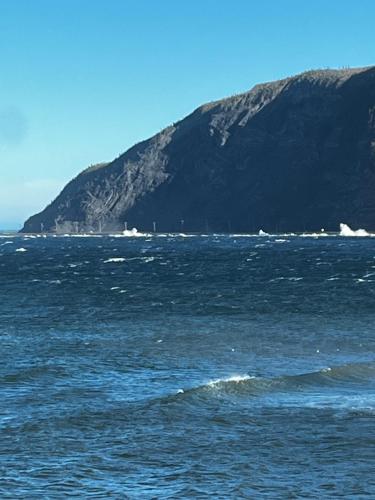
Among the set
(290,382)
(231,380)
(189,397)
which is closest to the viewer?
(189,397)

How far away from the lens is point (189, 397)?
3175cm

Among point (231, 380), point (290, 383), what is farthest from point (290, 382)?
point (231, 380)

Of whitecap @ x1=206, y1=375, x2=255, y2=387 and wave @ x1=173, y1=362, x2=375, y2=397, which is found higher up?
whitecap @ x1=206, y1=375, x2=255, y2=387

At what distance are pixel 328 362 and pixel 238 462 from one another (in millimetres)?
17624

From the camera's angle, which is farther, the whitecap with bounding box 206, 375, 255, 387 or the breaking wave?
the whitecap with bounding box 206, 375, 255, 387

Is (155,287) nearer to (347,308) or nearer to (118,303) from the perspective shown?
(118,303)

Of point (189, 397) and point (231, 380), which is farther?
point (231, 380)

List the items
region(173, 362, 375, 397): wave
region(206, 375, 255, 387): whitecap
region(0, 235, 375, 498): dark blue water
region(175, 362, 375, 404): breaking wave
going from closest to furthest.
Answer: region(0, 235, 375, 498): dark blue water → region(175, 362, 375, 404): breaking wave → region(173, 362, 375, 397): wave → region(206, 375, 255, 387): whitecap

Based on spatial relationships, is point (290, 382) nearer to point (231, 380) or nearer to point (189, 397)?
point (231, 380)

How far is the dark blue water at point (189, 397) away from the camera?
73.6 feet

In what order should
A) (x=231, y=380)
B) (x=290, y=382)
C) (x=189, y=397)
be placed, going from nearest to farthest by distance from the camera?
1. (x=189, y=397)
2. (x=231, y=380)
3. (x=290, y=382)

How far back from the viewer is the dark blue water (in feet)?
73.6

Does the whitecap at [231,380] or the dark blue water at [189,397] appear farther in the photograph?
the whitecap at [231,380]

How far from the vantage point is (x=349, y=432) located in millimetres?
26484
